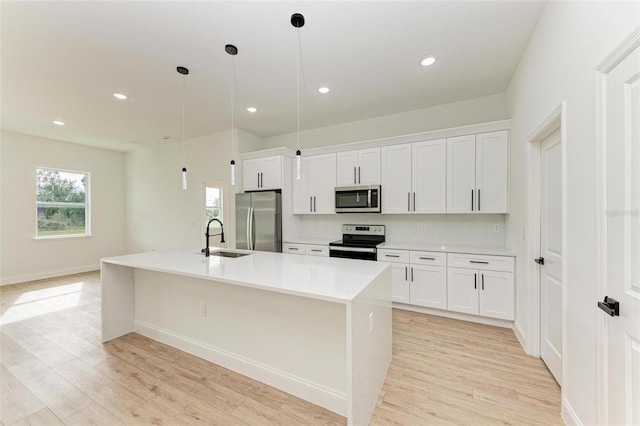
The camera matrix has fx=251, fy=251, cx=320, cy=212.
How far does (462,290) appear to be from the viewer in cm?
311

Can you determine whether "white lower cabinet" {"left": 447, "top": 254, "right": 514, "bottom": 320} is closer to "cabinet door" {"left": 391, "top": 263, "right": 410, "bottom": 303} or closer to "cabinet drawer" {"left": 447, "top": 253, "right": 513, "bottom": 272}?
"cabinet drawer" {"left": 447, "top": 253, "right": 513, "bottom": 272}

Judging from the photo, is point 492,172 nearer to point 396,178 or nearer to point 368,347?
point 396,178

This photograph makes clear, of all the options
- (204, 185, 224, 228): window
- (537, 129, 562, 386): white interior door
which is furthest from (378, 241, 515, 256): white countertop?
(204, 185, 224, 228): window

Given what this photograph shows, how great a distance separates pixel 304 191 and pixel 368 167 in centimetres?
123

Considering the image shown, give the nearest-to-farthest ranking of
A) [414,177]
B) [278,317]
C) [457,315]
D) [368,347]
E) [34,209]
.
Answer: [368,347] < [278,317] < [457,315] < [414,177] < [34,209]

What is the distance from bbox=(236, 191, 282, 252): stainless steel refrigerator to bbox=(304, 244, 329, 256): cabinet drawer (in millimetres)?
518

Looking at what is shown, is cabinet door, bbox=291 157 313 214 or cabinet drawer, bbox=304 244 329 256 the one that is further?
cabinet door, bbox=291 157 313 214

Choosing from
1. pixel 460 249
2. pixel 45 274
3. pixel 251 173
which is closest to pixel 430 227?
pixel 460 249

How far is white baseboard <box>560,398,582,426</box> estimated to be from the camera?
1.51m

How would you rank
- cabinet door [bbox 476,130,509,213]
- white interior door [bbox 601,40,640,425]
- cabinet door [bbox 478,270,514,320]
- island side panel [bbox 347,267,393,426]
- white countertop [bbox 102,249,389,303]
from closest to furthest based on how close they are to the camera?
white interior door [bbox 601,40,640,425], island side panel [bbox 347,267,393,426], white countertop [bbox 102,249,389,303], cabinet door [bbox 478,270,514,320], cabinet door [bbox 476,130,509,213]

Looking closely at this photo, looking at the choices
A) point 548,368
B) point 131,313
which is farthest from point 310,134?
point 548,368

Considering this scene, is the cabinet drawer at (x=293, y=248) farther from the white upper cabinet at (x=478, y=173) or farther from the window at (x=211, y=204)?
the white upper cabinet at (x=478, y=173)

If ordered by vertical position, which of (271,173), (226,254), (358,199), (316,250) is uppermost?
(271,173)

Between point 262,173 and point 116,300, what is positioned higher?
point 262,173
